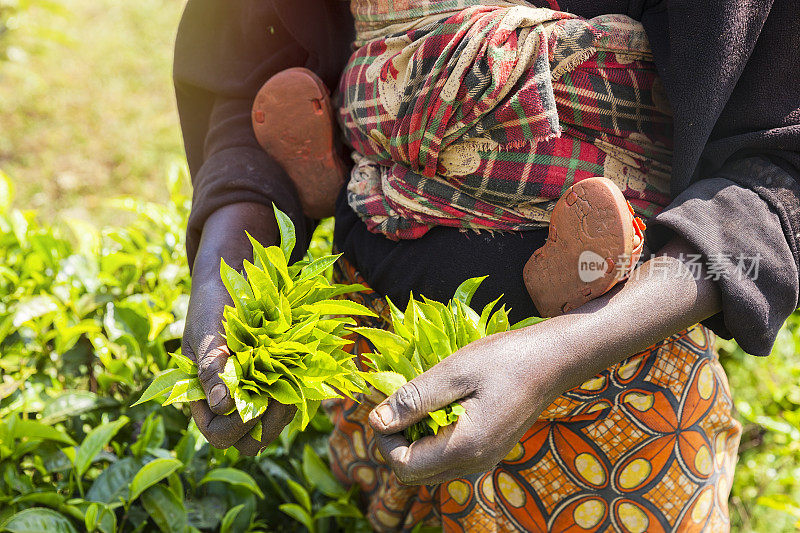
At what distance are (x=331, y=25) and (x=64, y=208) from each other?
7.48 feet

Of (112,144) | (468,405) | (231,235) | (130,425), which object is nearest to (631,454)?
(468,405)

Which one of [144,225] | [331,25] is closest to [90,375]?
[144,225]

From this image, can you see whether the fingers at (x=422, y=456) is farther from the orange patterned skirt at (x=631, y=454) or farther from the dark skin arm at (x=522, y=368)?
the orange patterned skirt at (x=631, y=454)

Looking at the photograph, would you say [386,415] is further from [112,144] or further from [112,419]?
[112,144]

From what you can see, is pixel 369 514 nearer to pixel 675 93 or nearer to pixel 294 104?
pixel 294 104

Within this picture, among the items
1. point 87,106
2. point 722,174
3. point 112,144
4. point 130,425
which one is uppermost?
point 722,174

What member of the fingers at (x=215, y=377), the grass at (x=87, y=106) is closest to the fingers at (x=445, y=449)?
the fingers at (x=215, y=377)

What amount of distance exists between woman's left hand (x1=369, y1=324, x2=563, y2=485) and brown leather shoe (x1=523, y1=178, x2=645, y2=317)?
0.39ft

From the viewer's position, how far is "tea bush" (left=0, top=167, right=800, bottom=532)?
5.25 ft

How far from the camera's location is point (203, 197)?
1399mm

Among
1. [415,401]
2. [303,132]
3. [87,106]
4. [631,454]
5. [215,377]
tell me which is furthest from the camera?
[87,106]

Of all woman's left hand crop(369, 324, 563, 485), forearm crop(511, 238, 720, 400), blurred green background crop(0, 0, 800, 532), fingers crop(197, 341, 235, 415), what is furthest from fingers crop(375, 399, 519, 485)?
blurred green background crop(0, 0, 800, 532)

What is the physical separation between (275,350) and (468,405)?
12.0 inches

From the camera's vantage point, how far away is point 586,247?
1015 millimetres
